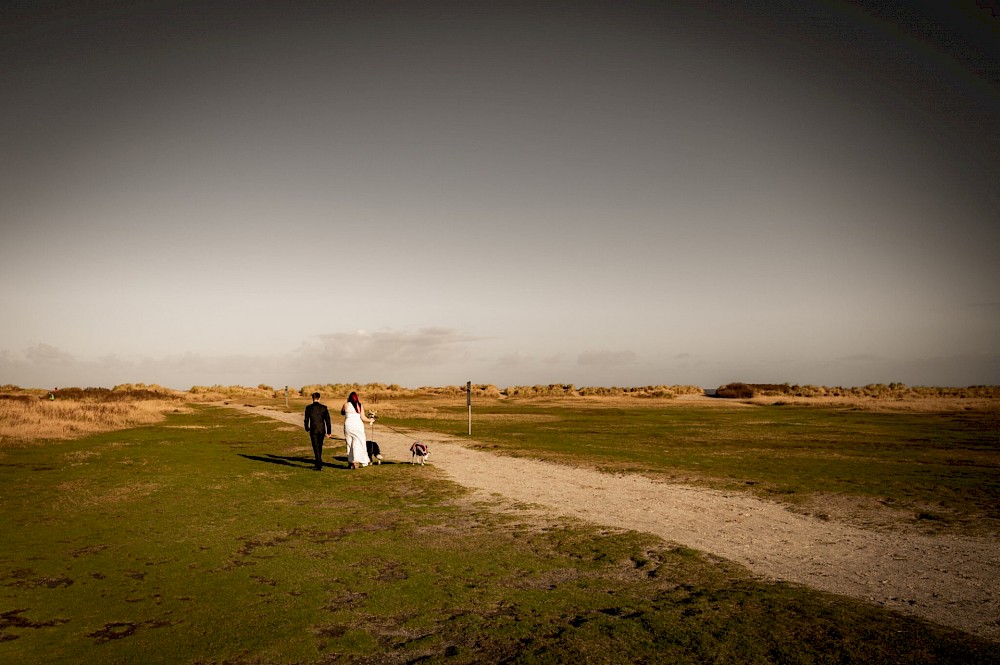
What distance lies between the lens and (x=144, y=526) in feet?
36.4

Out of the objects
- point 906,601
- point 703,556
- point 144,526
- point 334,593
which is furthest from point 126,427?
point 906,601

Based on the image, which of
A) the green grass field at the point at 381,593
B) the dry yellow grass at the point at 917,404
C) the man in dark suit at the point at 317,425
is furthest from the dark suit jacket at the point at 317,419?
the dry yellow grass at the point at 917,404

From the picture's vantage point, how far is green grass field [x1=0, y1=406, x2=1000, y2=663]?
18.9ft

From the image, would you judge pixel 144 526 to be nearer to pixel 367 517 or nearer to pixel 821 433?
pixel 367 517

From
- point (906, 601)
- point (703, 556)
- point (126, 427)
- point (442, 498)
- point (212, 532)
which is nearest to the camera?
point (906, 601)

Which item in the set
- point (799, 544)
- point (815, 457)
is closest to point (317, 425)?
point (799, 544)

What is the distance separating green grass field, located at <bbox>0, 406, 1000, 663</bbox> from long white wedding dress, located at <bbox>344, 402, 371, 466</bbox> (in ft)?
17.2

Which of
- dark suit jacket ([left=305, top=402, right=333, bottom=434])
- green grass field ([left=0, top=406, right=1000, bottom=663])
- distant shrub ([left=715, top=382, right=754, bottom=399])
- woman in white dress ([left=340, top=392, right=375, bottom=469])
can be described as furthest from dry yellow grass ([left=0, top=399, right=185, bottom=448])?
distant shrub ([left=715, top=382, right=754, bottom=399])

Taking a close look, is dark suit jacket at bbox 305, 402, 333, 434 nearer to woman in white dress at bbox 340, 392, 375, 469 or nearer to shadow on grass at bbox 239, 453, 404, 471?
woman in white dress at bbox 340, 392, 375, 469

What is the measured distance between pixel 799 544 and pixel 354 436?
47.2 feet

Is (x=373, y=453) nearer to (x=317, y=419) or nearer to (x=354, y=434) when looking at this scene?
(x=354, y=434)

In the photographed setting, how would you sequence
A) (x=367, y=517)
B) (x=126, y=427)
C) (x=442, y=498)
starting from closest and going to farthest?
(x=367, y=517), (x=442, y=498), (x=126, y=427)

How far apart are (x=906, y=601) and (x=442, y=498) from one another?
986 centimetres

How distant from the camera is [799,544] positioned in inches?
387
